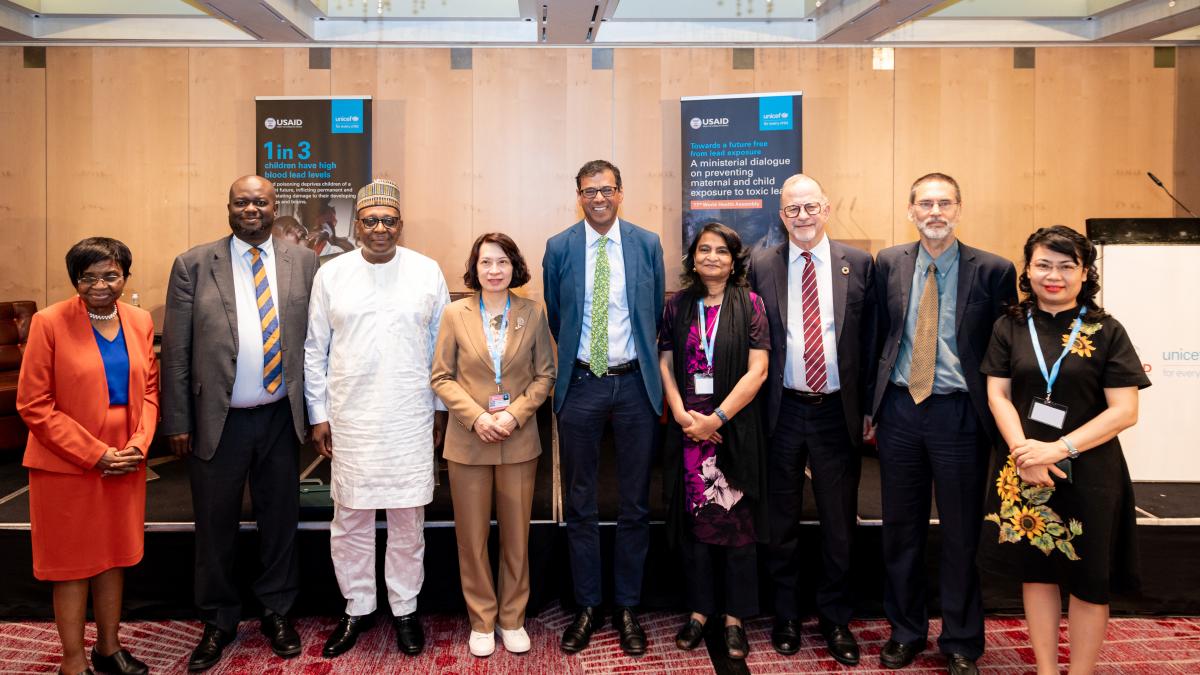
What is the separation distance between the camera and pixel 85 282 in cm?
239

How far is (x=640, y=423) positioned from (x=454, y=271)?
3.60m

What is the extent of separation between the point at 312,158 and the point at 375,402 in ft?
12.4

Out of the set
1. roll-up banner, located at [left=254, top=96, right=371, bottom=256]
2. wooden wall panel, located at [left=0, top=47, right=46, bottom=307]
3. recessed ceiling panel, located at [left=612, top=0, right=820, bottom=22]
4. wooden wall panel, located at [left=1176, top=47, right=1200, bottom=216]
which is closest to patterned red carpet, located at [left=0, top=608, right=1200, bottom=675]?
roll-up banner, located at [left=254, top=96, right=371, bottom=256]

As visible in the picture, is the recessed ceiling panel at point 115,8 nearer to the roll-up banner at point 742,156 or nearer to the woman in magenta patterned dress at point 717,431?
the roll-up banner at point 742,156

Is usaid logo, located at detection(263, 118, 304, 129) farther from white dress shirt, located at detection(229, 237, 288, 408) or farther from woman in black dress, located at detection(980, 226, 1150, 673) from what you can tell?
woman in black dress, located at detection(980, 226, 1150, 673)

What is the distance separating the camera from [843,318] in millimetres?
2668

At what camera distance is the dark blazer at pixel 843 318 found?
2.66 metres

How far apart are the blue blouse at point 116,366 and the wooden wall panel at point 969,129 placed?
18.4ft

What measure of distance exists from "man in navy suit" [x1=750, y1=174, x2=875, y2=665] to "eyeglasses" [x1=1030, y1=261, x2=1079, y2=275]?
602 mm

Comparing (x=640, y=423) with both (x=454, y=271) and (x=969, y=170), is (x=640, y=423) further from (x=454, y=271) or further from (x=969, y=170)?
(x=969, y=170)

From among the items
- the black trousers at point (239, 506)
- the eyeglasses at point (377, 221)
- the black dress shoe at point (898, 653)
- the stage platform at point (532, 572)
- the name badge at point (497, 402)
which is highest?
the eyeglasses at point (377, 221)

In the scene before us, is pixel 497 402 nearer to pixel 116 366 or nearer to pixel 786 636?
pixel 116 366

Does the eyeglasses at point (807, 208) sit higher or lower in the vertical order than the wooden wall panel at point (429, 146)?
lower

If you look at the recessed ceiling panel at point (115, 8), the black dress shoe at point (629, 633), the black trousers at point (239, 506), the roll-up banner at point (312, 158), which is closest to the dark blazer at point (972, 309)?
the black dress shoe at point (629, 633)
